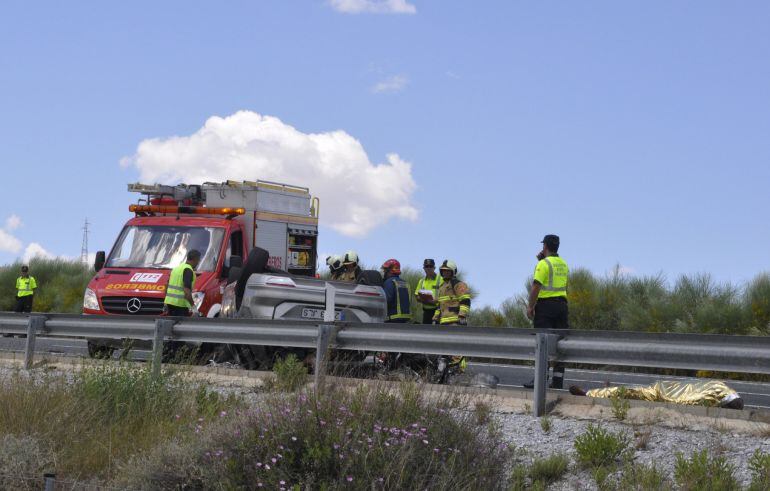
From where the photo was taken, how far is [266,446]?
7227mm

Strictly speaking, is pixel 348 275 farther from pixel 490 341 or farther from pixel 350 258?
pixel 490 341

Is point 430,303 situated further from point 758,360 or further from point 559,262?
point 758,360

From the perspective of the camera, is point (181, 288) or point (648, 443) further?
point (181, 288)

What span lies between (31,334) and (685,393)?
8.76 metres

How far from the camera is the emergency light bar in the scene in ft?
56.2

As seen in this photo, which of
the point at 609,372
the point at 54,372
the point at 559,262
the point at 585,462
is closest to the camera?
the point at 585,462

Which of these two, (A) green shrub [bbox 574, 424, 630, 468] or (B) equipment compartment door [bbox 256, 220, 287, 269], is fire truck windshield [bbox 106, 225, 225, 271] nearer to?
(B) equipment compartment door [bbox 256, 220, 287, 269]

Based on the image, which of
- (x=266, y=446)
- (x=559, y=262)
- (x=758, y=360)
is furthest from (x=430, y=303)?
(x=266, y=446)

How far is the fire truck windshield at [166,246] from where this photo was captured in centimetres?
1631

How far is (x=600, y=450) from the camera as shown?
7.59m

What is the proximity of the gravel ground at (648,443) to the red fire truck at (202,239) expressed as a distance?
7.02m

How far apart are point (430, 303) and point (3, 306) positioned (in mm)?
22357

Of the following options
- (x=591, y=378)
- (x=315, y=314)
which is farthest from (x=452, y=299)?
(x=591, y=378)

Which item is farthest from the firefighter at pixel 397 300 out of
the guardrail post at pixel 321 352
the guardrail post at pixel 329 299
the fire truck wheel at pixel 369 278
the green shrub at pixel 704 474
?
the green shrub at pixel 704 474
